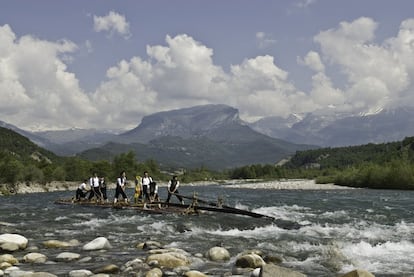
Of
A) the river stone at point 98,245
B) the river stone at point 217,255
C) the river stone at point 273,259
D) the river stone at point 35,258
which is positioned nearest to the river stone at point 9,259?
the river stone at point 35,258

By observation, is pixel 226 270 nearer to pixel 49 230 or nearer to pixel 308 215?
pixel 49 230

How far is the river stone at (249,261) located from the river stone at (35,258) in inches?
290

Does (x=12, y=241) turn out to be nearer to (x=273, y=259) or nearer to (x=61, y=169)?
(x=273, y=259)

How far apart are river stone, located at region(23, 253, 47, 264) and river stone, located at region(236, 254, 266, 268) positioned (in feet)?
24.1

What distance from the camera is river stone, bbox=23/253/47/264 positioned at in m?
16.6

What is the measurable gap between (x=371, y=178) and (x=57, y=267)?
3944 inches

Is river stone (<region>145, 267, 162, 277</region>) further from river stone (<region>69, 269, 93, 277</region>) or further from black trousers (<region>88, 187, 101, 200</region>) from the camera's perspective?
black trousers (<region>88, 187, 101, 200</region>)

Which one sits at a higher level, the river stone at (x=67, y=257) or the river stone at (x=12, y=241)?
the river stone at (x=12, y=241)

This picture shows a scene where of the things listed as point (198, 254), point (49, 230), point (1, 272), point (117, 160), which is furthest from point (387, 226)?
point (117, 160)

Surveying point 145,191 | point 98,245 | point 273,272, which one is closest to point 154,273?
point 273,272

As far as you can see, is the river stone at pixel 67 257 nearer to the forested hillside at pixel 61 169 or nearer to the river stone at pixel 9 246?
the river stone at pixel 9 246

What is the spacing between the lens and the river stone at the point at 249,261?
15.7m

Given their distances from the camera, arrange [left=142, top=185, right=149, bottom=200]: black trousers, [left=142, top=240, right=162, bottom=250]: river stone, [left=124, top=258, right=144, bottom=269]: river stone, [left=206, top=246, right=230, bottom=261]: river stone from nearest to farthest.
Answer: [left=124, top=258, right=144, bottom=269]: river stone < [left=206, top=246, right=230, bottom=261]: river stone < [left=142, top=240, right=162, bottom=250]: river stone < [left=142, top=185, right=149, bottom=200]: black trousers

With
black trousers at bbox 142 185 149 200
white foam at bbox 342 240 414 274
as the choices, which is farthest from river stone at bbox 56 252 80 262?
black trousers at bbox 142 185 149 200
